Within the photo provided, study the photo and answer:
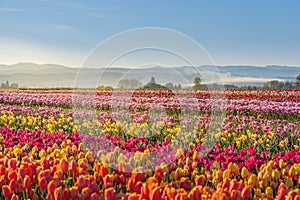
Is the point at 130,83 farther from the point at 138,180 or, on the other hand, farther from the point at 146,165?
Result: the point at 138,180

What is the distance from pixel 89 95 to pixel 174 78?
22.6 ft

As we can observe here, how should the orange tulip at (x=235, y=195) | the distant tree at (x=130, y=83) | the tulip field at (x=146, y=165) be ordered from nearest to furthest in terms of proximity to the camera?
the orange tulip at (x=235, y=195) < the tulip field at (x=146, y=165) < the distant tree at (x=130, y=83)

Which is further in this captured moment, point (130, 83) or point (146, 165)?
point (130, 83)

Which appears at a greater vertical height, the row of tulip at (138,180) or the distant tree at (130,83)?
the distant tree at (130,83)

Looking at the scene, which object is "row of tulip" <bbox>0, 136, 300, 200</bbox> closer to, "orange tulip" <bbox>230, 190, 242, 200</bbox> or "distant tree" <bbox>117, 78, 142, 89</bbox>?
"orange tulip" <bbox>230, 190, 242, 200</bbox>

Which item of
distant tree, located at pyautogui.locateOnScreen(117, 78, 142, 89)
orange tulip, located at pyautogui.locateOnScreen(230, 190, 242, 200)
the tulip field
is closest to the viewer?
orange tulip, located at pyautogui.locateOnScreen(230, 190, 242, 200)

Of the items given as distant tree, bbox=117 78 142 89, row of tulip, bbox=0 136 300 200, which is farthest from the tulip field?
distant tree, bbox=117 78 142 89

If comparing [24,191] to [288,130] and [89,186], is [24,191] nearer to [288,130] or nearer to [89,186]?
[89,186]

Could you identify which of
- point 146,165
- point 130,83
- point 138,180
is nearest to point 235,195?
point 138,180

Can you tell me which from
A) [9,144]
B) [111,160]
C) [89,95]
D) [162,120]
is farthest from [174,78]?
[89,95]

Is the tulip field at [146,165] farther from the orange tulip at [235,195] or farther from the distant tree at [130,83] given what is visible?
the distant tree at [130,83]

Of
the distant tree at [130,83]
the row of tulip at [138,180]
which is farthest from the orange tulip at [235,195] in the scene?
the distant tree at [130,83]

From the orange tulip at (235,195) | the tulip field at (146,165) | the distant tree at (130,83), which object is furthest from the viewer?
the distant tree at (130,83)

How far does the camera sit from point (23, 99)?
16.5m
